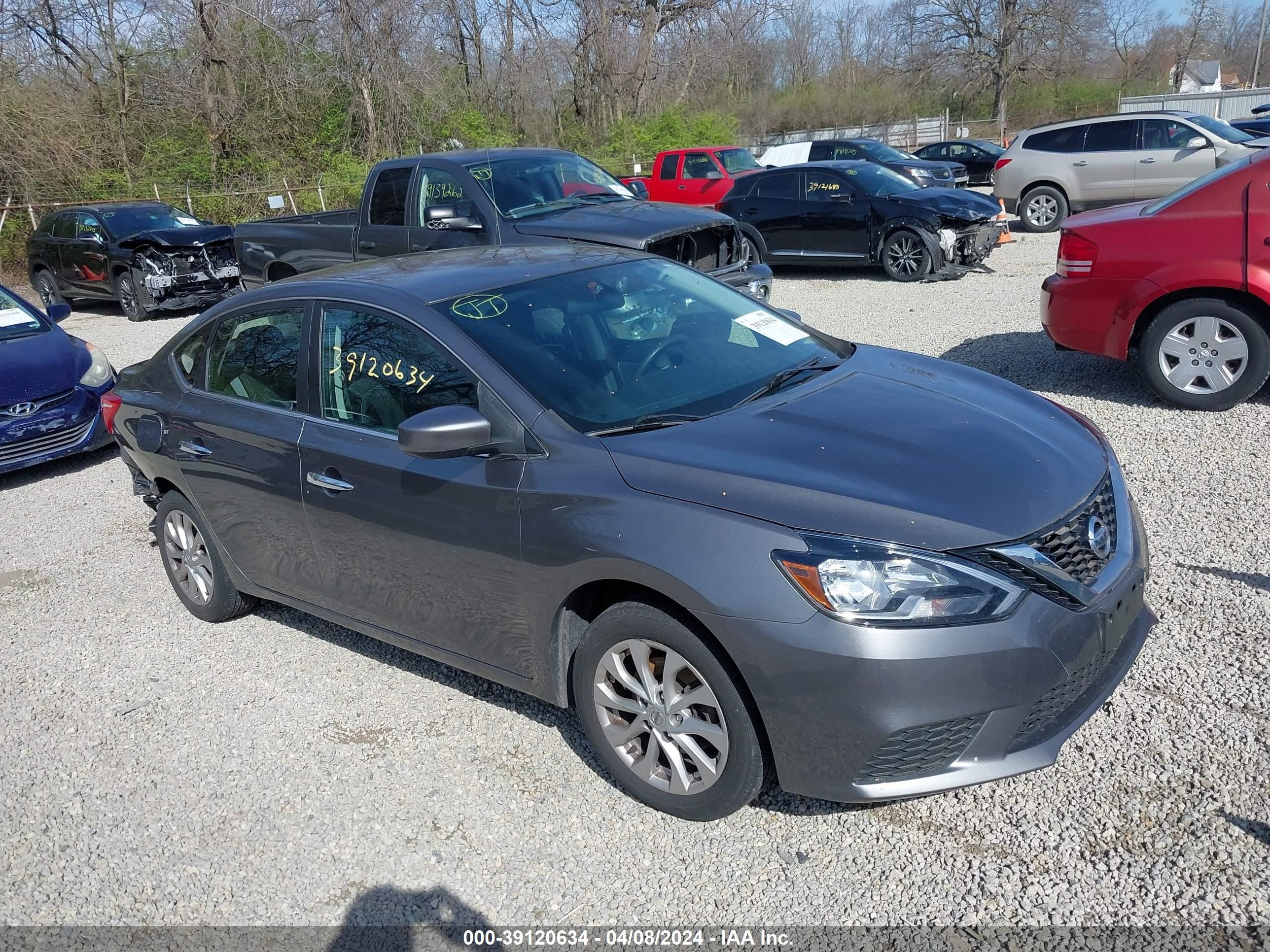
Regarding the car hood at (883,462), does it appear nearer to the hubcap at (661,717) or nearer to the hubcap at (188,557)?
the hubcap at (661,717)

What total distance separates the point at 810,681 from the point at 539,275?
2074 mm

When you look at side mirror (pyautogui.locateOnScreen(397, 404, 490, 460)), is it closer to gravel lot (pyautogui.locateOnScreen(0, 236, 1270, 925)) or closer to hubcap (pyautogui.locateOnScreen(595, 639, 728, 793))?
hubcap (pyautogui.locateOnScreen(595, 639, 728, 793))

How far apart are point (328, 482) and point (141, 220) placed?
43.6 feet

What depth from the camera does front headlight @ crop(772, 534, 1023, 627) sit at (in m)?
2.79

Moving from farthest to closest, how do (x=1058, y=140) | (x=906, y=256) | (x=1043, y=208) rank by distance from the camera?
(x=1043, y=208) → (x=1058, y=140) → (x=906, y=256)

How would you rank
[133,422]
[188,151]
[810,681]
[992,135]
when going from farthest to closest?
[992,135] < [188,151] < [133,422] < [810,681]

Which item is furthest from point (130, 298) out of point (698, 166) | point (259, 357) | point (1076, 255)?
point (1076, 255)

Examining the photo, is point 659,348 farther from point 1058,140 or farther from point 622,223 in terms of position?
point 1058,140

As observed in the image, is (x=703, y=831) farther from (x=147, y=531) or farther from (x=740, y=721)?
(x=147, y=531)

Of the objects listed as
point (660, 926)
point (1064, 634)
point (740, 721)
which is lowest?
point (660, 926)

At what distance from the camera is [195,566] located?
198 inches

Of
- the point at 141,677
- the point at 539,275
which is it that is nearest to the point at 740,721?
the point at 539,275

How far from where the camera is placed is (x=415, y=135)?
102ft

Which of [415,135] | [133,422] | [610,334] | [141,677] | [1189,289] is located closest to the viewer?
[610,334]
